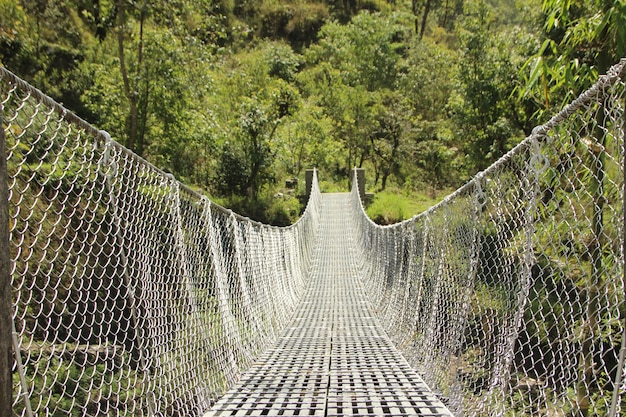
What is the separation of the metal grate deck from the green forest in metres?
1.25

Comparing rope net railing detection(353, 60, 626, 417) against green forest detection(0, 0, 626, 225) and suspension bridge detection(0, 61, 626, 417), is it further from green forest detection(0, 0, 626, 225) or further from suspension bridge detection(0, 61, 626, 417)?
green forest detection(0, 0, 626, 225)

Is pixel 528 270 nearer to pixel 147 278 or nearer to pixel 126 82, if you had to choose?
pixel 147 278

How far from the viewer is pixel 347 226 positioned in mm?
8258

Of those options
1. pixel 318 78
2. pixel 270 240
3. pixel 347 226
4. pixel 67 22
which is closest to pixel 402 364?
pixel 270 240

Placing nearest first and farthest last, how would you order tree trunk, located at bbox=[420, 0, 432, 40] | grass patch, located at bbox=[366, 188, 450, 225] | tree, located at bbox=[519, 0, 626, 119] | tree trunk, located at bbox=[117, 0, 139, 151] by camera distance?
tree, located at bbox=[519, 0, 626, 119] → tree trunk, located at bbox=[117, 0, 139, 151] → grass patch, located at bbox=[366, 188, 450, 225] → tree trunk, located at bbox=[420, 0, 432, 40]

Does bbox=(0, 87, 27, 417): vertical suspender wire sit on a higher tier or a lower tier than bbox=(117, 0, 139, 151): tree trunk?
lower

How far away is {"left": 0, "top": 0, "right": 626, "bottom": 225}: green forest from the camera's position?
22.3 ft

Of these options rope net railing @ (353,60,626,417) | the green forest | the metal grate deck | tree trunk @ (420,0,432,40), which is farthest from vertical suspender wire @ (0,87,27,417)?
tree trunk @ (420,0,432,40)

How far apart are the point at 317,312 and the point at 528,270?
2.85m

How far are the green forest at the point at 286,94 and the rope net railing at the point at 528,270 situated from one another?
479 millimetres

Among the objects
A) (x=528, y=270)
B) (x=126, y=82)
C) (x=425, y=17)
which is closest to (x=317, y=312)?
(x=528, y=270)

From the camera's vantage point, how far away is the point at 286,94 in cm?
926

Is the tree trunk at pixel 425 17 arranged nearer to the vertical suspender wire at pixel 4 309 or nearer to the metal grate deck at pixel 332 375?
the metal grate deck at pixel 332 375

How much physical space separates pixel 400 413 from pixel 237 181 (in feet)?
27.3
